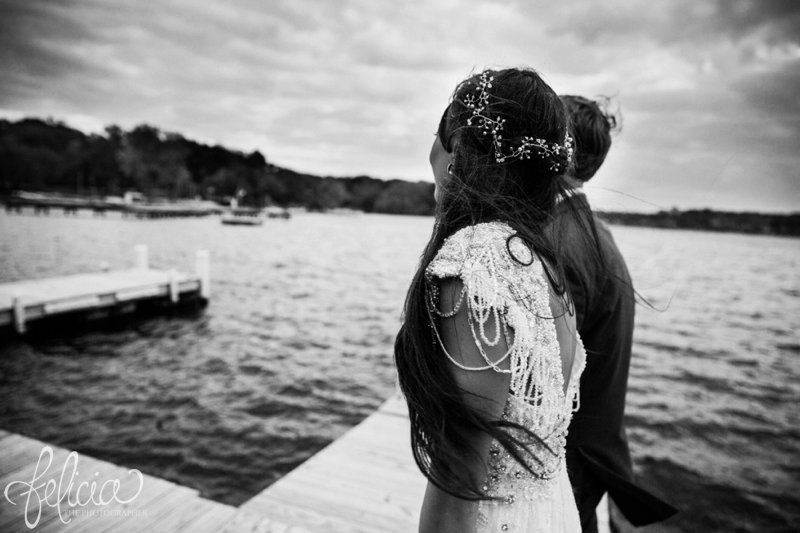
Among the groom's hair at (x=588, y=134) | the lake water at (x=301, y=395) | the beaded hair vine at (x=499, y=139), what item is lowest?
the lake water at (x=301, y=395)

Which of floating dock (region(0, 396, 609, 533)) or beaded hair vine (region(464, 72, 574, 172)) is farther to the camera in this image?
floating dock (region(0, 396, 609, 533))

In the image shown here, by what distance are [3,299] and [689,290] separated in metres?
34.1

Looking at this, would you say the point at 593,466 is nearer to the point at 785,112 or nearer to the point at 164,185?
the point at 785,112

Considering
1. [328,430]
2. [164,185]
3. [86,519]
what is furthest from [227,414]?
→ [164,185]

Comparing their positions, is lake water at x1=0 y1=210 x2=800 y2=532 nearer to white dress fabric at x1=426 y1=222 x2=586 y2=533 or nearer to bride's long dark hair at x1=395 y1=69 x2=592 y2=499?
white dress fabric at x1=426 y1=222 x2=586 y2=533

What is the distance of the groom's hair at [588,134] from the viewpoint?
88.7 inches

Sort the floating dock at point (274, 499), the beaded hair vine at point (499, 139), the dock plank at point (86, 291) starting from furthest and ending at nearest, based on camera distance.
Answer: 1. the dock plank at point (86, 291)
2. the floating dock at point (274, 499)
3. the beaded hair vine at point (499, 139)

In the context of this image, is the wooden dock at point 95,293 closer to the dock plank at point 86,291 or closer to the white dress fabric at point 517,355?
the dock plank at point 86,291

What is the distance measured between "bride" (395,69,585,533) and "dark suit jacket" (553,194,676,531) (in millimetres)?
665

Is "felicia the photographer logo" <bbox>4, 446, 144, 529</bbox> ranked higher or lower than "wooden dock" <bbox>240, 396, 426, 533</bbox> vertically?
higher

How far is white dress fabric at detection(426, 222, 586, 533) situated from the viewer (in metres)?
→ 1.12

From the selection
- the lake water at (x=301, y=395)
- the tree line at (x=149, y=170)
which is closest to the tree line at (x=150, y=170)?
the tree line at (x=149, y=170)

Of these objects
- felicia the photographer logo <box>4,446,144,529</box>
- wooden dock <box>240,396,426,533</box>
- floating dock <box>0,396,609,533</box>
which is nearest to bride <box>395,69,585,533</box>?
floating dock <box>0,396,609,533</box>

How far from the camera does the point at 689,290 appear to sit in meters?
28.4
